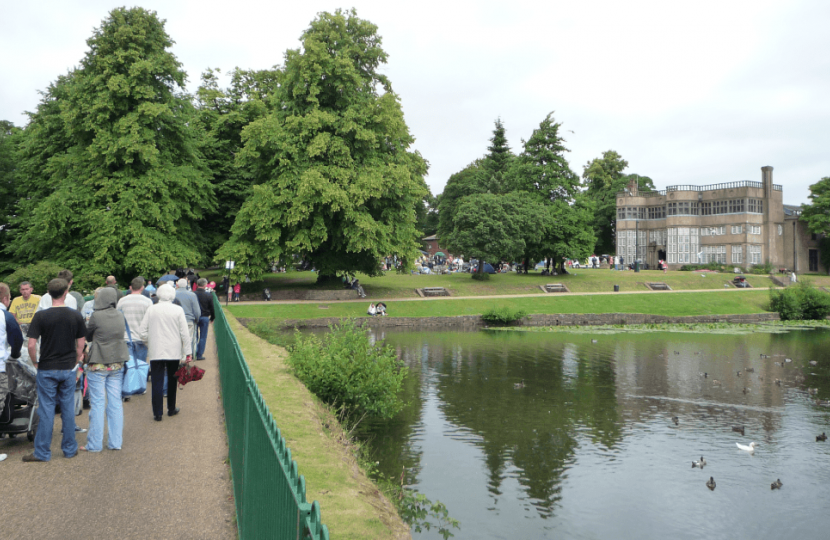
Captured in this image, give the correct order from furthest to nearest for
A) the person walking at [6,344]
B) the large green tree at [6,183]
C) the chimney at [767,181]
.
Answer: the chimney at [767,181] < the large green tree at [6,183] < the person walking at [6,344]

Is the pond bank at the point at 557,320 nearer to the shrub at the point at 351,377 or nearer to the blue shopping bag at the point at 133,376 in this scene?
the shrub at the point at 351,377

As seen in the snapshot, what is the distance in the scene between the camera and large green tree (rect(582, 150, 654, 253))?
85.2 meters

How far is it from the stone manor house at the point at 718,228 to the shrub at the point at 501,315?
38795mm

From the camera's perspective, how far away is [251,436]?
4.60m

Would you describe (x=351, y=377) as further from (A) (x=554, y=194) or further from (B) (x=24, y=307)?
(A) (x=554, y=194)

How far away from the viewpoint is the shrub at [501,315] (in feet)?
121

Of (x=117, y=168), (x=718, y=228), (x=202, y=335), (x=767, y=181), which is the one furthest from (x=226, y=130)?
(x=767, y=181)

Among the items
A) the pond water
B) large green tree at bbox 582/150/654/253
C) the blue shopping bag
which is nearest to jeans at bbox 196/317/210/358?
the blue shopping bag

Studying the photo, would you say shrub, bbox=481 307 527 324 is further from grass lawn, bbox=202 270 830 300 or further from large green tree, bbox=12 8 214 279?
large green tree, bbox=12 8 214 279

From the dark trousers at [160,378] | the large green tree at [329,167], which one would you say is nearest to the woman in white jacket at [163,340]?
the dark trousers at [160,378]

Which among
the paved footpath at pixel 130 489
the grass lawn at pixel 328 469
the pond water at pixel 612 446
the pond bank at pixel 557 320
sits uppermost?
the paved footpath at pixel 130 489

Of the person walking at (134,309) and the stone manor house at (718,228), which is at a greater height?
the stone manor house at (718,228)

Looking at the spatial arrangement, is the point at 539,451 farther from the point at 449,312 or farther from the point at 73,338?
the point at 449,312

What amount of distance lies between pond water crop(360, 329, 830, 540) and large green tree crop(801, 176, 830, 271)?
54.6 meters
